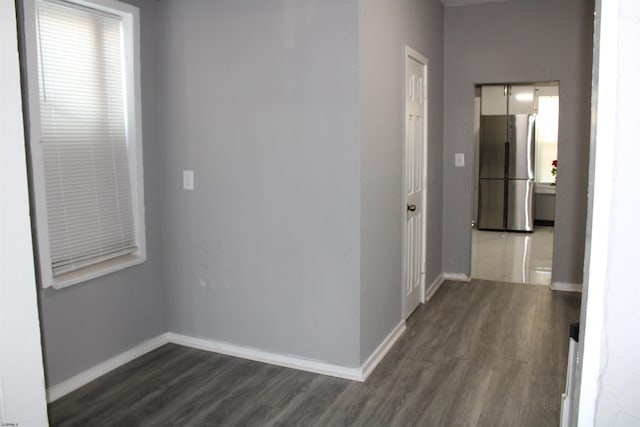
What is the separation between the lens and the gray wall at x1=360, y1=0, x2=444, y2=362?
3119 millimetres

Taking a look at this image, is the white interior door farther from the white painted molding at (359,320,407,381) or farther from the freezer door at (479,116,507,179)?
the freezer door at (479,116,507,179)

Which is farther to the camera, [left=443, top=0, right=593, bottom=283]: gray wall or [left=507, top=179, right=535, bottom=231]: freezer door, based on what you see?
[left=507, top=179, right=535, bottom=231]: freezer door

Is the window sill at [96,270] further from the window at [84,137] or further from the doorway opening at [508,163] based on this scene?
the doorway opening at [508,163]

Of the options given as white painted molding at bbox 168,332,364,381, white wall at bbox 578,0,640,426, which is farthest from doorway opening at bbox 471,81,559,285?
white wall at bbox 578,0,640,426

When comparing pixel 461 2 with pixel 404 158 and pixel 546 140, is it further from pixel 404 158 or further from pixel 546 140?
pixel 546 140

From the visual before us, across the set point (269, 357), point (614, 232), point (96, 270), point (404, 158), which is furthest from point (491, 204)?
point (614, 232)

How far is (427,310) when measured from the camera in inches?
175

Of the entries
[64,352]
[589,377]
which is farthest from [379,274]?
[589,377]

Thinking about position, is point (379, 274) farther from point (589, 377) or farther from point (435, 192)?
point (589, 377)

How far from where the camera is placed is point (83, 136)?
122 inches

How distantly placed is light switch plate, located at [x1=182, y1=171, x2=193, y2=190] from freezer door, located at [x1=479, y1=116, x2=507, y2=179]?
5667 mm

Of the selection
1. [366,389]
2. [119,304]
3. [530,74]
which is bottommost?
[366,389]

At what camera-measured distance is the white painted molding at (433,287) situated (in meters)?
4.77

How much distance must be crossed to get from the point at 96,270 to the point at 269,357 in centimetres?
118
